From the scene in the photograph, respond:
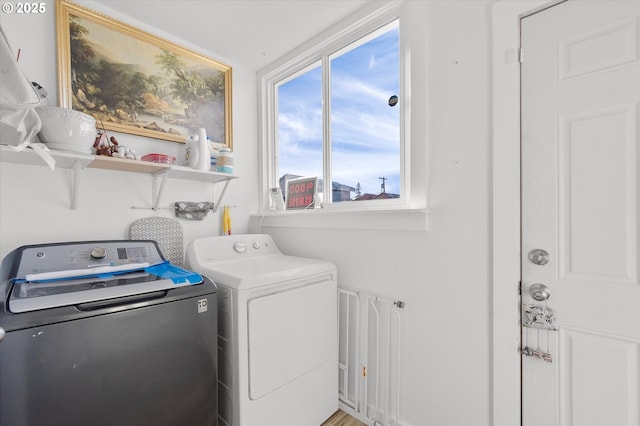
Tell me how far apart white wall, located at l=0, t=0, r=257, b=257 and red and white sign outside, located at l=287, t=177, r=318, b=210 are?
0.61 meters

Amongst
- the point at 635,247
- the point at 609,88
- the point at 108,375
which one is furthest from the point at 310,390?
the point at 609,88

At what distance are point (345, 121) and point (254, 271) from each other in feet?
3.93

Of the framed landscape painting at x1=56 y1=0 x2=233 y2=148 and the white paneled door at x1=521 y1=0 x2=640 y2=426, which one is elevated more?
the framed landscape painting at x1=56 y1=0 x2=233 y2=148

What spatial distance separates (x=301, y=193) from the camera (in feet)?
7.20

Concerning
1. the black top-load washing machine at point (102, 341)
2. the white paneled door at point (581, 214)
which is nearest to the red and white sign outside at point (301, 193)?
the black top-load washing machine at point (102, 341)

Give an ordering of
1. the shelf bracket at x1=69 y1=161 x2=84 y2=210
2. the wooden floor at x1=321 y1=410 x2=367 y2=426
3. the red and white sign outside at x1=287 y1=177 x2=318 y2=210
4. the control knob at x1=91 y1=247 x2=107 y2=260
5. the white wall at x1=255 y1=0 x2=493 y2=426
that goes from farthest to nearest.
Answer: the red and white sign outside at x1=287 y1=177 x2=318 y2=210 < the wooden floor at x1=321 y1=410 x2=367 y2=426 < the shelf bracket at x1=69 y1=161 x2=84 y2=210 < the control knob at x1=91 y1=247 x2=107 y2=260 < the white wall at x1=255 y1=0 x2=493 y2=426

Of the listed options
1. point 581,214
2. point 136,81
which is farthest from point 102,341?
point 581,214

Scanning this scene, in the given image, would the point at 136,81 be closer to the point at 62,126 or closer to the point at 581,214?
the point at 62,126

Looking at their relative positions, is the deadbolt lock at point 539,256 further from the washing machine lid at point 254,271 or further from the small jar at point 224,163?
the small jar at point 224,163

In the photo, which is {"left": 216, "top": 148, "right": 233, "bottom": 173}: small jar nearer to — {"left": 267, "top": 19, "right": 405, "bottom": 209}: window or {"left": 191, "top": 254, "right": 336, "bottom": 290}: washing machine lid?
{"left": 267, "top": 19, "right": 405, "bottom": 209}: window

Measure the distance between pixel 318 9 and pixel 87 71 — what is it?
1.40 m

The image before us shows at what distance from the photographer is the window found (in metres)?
1.70

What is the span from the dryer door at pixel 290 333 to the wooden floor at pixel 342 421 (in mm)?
368

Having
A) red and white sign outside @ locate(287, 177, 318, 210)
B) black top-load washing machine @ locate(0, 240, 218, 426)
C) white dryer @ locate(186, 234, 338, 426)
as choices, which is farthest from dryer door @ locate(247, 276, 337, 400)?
red and white sign outside @ locate(287, 177, 318, 210)
